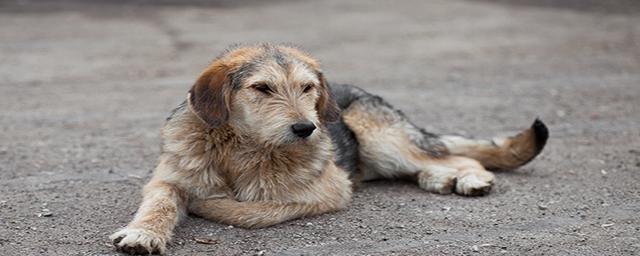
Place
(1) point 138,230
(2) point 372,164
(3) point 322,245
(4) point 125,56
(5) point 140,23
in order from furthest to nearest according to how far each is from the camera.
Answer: (5) point 140,23 → (4) point 125,56 → (2) point 372,164 → (3) point 322,245 → (1) point 138,230

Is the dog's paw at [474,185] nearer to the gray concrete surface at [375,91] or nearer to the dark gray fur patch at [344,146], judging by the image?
the gray concrete surface at [375,91]

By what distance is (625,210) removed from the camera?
674 cm

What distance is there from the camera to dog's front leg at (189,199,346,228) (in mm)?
6148

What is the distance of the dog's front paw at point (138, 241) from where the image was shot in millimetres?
5484

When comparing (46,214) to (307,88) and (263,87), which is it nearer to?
(263,87)

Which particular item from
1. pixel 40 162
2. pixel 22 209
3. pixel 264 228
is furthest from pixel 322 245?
pixel 40 162

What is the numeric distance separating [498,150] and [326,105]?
73.3 inches

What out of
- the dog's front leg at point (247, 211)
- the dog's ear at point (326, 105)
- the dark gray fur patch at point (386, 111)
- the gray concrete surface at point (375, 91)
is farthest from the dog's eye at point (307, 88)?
the dark gray fur patch at point (386, 111)

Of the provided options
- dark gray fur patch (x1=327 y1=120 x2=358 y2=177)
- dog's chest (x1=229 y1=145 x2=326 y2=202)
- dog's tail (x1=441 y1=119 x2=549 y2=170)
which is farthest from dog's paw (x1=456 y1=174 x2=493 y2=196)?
dog's chest (x1=229 y1=145 x2=326 y2=202)

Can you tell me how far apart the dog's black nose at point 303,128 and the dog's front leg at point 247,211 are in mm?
630

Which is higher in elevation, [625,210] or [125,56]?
[625,210]

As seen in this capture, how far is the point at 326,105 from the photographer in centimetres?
654

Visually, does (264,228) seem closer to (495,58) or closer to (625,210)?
(625,210)

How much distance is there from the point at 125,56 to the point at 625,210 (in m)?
8.34
